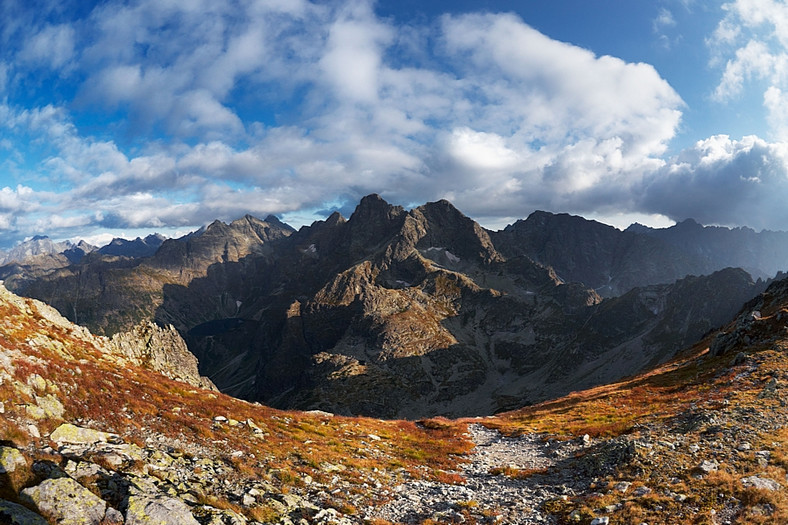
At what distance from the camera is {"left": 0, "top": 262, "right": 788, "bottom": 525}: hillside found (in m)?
14.0

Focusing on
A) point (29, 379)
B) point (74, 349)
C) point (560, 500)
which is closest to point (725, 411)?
point (560, 500)

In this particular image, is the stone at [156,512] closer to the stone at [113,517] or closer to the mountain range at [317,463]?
the mountain range at [317,463]

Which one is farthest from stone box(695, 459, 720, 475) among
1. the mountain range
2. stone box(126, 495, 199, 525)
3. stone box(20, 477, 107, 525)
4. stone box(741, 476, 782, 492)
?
stone box(20, 477, 107, 525)

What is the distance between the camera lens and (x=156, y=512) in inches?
497

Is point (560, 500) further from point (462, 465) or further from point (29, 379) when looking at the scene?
point (29, 379)

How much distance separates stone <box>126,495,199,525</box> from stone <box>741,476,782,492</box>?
24.5m

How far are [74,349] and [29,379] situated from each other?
16210 mm

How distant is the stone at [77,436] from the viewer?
1684 centimetres

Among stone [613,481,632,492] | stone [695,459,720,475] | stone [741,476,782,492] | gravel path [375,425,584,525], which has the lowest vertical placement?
gravel path [375,425,584,525]

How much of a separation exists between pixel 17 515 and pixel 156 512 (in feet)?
11.9

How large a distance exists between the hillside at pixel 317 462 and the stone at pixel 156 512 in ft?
0.13

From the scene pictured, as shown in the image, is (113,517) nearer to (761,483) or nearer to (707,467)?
(761,483)

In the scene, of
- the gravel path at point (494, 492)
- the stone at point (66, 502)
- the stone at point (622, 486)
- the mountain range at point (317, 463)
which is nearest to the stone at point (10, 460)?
the mountain range at point (317, 463)

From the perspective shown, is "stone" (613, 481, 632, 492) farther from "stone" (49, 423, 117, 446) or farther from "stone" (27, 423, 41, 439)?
"stone" (27, 423, 41, 439)
